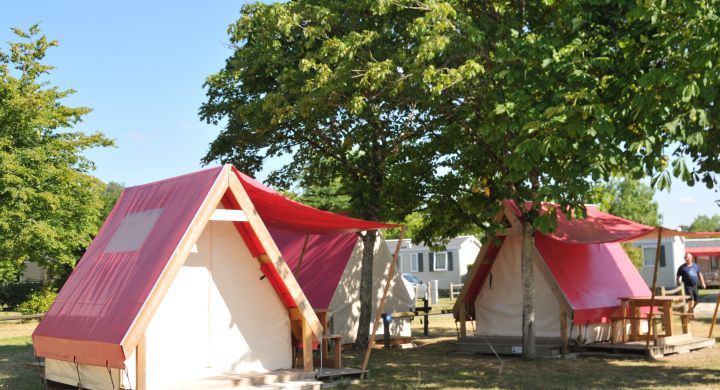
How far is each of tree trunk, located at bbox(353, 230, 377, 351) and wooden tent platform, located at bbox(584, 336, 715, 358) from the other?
434 centimetres

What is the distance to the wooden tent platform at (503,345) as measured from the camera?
47.3 ft

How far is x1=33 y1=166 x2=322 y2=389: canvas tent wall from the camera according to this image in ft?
32.0

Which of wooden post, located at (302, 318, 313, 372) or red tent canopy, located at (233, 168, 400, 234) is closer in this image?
red tent canopy, located at (233, 168, 400, 234)

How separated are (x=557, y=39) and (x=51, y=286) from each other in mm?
26415

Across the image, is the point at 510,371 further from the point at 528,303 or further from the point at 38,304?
the point at 38,304

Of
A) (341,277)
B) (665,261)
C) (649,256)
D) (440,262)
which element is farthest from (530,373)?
(440,262)

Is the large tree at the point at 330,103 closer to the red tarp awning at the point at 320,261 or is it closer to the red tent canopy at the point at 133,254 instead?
the red tarp awning at the point at 320,261

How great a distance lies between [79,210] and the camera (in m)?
26.3

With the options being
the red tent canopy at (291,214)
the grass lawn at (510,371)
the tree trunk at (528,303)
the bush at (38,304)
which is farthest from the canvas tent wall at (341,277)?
the bush at (38,304)

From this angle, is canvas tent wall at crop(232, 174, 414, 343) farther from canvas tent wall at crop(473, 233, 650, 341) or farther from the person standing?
the person standing

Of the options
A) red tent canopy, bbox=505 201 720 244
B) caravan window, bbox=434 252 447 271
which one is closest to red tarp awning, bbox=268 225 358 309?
red tent canopy, bbox=505 201 720 244

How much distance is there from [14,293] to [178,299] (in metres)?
27.4

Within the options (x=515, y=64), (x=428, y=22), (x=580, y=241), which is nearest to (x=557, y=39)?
(x=515, y=64)

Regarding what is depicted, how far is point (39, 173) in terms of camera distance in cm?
2400
